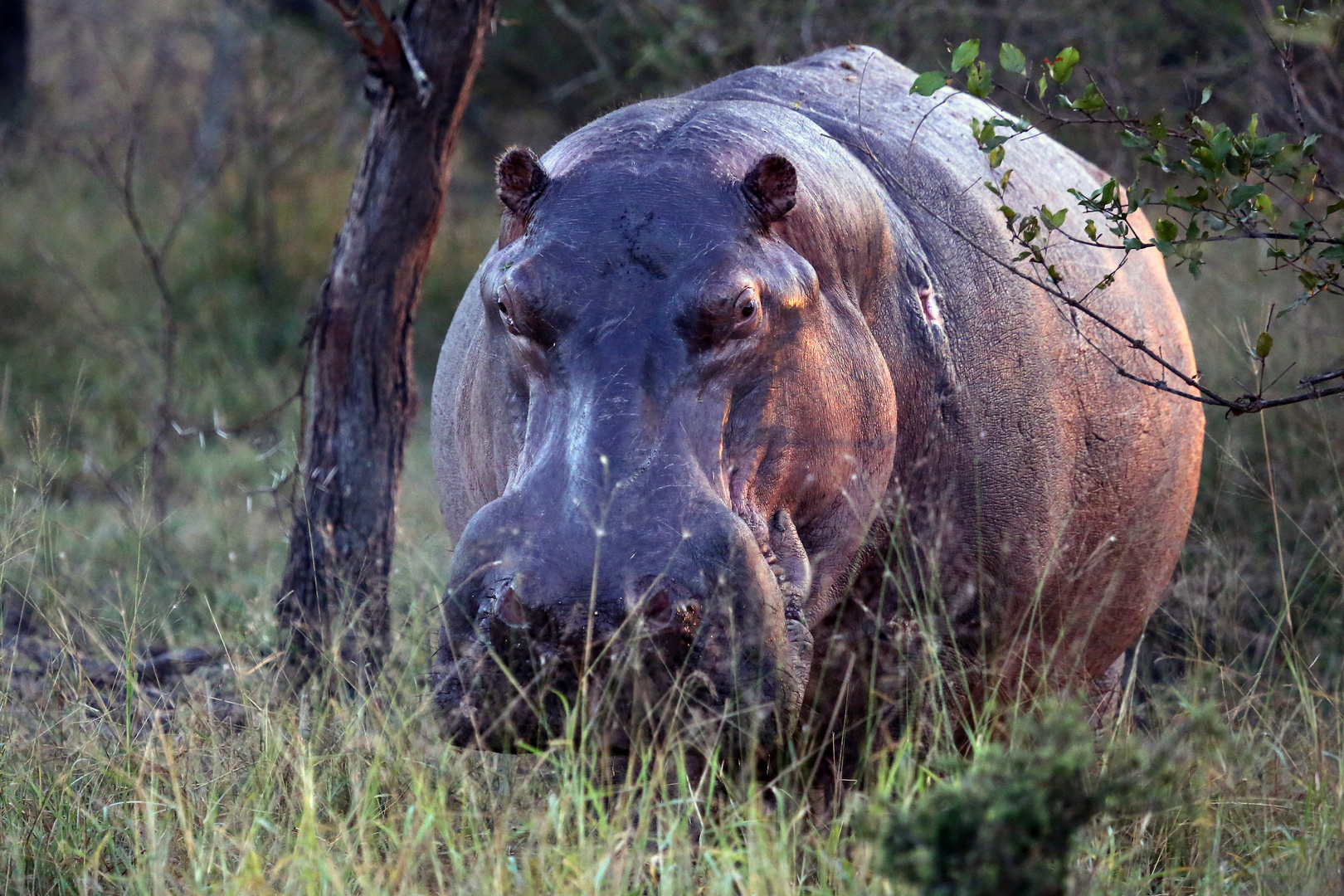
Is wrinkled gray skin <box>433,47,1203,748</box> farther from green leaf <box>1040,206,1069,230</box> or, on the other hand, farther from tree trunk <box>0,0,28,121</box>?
A: tree trunk <box>0,0,28,121</box>

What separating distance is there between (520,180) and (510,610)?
0.99m

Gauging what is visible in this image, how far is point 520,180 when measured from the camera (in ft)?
9.55

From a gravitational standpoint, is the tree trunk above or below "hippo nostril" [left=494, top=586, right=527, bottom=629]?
above

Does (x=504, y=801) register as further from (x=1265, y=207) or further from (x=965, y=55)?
(x=1265, y=207)

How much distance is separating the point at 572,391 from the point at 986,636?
1.33 m

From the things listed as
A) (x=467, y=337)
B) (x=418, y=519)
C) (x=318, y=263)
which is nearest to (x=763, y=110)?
(x=467, y=337)

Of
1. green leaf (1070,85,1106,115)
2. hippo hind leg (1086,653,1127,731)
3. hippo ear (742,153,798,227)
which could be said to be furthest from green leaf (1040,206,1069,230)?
hippo hind leg (1086,653,1127,731)

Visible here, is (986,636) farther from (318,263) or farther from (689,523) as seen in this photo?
(318,263)

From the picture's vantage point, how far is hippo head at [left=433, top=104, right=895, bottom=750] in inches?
94.3

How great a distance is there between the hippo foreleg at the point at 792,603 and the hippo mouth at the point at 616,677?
2cm

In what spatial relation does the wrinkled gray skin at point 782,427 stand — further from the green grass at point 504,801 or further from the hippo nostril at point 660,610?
the green grass at point 504,801

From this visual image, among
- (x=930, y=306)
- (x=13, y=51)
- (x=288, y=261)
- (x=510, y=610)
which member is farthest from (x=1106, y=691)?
(x=13, y=51)

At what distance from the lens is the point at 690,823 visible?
10.1 ft

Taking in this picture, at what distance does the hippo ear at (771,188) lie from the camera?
2.83m
